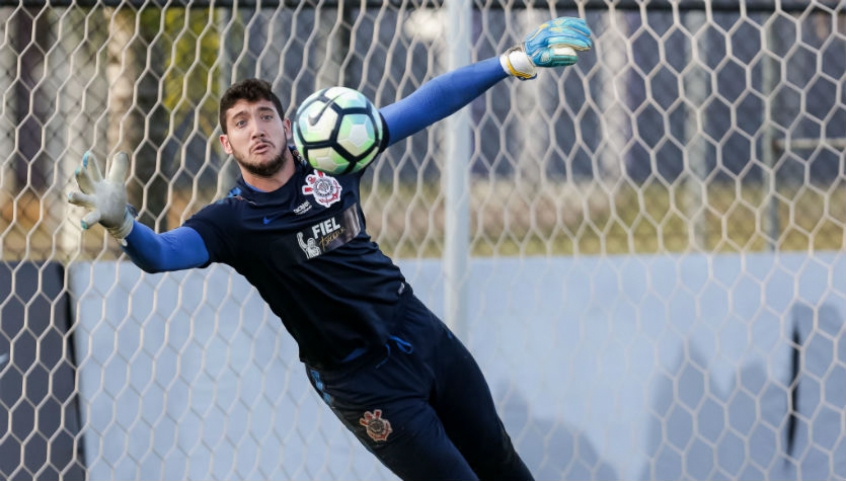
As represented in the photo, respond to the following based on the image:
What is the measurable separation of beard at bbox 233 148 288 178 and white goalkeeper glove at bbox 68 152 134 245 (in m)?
0.49

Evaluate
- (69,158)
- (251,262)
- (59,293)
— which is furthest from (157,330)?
(251,262)

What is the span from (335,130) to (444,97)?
1.70 feet

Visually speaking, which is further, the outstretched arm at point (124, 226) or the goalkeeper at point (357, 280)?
the goalkeeper at point (357, 280)

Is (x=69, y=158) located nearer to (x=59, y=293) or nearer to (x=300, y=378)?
(x=59, y=293)

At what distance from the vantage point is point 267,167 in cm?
289

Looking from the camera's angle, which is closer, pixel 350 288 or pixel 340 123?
pixel 340 123

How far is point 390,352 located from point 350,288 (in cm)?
21

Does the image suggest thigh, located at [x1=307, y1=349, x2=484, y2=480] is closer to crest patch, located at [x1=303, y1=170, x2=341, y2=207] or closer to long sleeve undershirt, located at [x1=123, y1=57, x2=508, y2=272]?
crest patch, located at [x1=303, y1=170, x2=341, y2=207]

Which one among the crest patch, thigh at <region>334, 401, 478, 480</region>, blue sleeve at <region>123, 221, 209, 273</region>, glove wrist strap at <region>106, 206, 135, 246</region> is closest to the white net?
the crest patch

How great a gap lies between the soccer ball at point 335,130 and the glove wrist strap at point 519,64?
50 cm

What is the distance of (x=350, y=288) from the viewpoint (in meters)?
2.82

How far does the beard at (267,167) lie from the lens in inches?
114

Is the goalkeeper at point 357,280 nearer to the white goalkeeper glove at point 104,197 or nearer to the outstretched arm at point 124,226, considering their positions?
the outstretched arm at point 124,226

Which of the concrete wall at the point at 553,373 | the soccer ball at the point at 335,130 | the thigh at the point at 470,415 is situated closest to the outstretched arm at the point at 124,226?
the soccer ball at the point at 335,130
